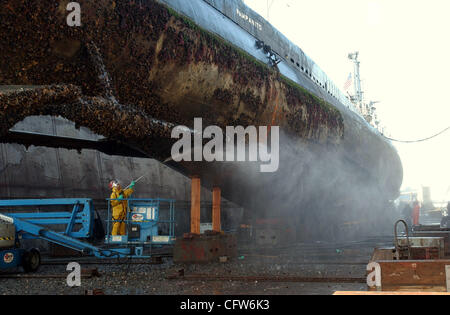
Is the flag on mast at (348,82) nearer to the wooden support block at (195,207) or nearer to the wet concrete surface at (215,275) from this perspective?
the wet concrete surface at (215,275)

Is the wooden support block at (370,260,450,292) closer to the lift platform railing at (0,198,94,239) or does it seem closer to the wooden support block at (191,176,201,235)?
the wooden support block at (191,176,201,235)

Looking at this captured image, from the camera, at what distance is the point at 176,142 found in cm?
650

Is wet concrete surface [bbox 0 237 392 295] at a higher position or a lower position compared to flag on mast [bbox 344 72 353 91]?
lower

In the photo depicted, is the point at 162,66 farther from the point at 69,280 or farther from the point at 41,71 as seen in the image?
the point at 69,280

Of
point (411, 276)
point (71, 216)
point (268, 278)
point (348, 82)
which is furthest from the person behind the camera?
point (348, 82)

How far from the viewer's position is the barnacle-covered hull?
4.34 metres

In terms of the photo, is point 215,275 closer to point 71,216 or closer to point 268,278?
point 268,278

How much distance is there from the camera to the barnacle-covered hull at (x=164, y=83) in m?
4.34

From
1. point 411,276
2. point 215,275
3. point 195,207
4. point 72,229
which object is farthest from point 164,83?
point 72,229

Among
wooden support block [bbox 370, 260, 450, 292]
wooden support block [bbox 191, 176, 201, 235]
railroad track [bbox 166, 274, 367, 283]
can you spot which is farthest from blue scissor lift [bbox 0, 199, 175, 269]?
wooden support block [bbox 370, 260, 450, 292]

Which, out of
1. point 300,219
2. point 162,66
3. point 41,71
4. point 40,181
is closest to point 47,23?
point 41,71

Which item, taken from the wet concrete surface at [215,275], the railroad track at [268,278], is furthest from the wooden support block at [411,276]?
the railroad track at [268,278]

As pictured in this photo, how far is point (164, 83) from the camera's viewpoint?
5645mm

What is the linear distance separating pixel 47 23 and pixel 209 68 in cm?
249
